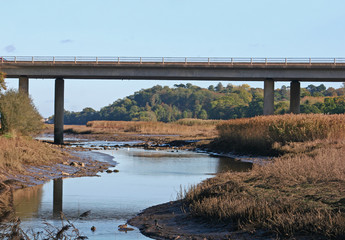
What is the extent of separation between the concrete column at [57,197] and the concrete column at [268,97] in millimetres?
45662

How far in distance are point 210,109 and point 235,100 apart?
838cm

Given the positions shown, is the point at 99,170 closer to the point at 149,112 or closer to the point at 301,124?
the point at 301,124

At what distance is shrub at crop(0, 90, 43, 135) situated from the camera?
3856 centimetres

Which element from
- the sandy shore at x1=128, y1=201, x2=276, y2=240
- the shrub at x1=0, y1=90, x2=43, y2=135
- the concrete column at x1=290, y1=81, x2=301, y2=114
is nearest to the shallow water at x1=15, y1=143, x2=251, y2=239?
the sandy shore at x1=128, y1=201, x2=276, y2=240

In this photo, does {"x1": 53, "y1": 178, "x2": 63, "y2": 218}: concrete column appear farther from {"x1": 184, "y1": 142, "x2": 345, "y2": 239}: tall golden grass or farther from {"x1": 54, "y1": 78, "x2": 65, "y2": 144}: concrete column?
{"x1": 54, "y1": 78, "x2": 65, "y2": 144}: concrete column

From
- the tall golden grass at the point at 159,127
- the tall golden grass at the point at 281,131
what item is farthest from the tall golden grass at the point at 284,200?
the tall golden grass at the point at 159,127

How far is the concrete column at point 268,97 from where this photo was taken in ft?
221

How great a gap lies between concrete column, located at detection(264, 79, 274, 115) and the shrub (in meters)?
32.9

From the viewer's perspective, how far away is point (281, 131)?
3922 cm

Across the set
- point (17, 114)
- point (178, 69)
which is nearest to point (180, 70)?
point (178, 69)

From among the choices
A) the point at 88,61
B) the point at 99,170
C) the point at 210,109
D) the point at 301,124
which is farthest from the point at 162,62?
the point at 210,109

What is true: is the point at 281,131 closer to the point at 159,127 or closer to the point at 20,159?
the point at 20,159


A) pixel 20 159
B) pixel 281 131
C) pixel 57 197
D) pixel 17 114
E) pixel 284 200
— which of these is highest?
pixel 17 114

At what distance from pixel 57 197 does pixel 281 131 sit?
2305 centimetres
